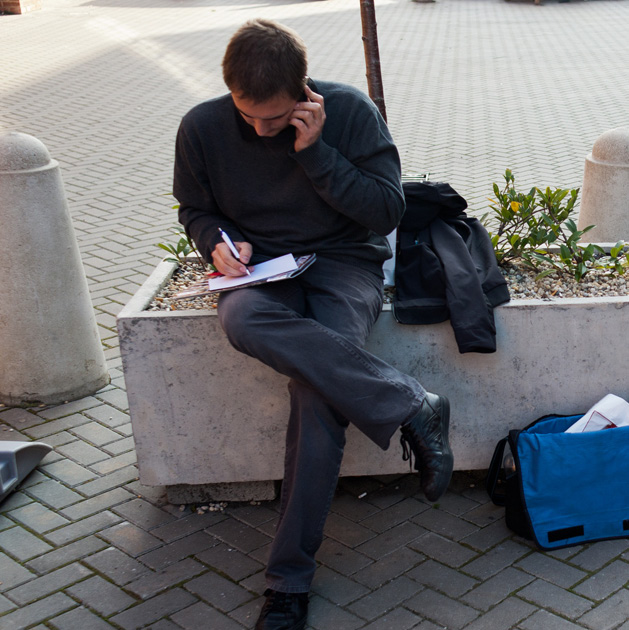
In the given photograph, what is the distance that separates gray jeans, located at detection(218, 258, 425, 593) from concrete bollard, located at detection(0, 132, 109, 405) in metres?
1.39

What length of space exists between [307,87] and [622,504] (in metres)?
1.69

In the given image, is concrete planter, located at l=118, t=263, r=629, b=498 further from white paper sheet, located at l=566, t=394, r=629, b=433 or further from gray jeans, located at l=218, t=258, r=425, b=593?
gray jeans, located at l=218, t=258, r=425, b=593

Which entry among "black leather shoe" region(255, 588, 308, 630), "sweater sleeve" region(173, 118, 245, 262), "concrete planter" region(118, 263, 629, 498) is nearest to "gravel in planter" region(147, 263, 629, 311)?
"concrete planter" region(118, 263, 629, 498)

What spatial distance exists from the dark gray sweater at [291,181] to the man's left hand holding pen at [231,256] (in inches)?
1.6

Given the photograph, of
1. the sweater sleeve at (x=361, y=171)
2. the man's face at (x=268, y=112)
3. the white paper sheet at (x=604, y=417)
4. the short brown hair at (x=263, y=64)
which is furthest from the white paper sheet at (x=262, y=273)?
the white paper sheet at (x=604, y=417)

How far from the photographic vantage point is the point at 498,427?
10.2ft

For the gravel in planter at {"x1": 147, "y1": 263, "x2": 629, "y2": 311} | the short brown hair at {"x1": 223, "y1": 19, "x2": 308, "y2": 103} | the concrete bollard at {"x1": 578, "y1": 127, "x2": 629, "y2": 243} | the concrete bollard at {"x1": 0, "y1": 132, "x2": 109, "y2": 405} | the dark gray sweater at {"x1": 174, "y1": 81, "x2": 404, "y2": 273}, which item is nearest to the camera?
the short brown hair at {"x1": 223, "y1": 19, "x2": 308, "y2": 103}

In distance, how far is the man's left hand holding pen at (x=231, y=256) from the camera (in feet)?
9.20

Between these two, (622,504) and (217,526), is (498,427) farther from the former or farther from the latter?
(217,526)

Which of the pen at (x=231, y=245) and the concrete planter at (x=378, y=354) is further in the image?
the concrete planter at (x=378, y=354)

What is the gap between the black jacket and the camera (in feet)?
9.44

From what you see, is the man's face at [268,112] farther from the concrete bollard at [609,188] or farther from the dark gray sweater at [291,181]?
the concrete bollard at [609,188]

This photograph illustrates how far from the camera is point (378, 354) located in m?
3.00

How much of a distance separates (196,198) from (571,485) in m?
1.57
